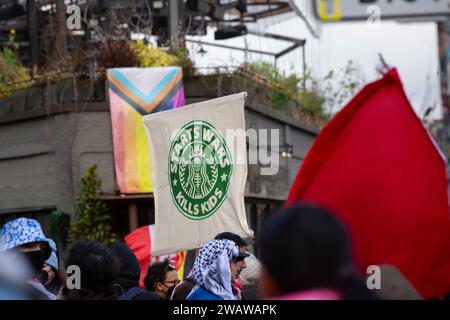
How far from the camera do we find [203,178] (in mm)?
10172

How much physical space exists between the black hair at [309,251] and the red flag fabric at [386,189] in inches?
68.0

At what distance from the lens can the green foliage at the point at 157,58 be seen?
18.5 m

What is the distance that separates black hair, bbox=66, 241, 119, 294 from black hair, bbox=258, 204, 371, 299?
7.44 feet

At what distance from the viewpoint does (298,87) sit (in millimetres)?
22047

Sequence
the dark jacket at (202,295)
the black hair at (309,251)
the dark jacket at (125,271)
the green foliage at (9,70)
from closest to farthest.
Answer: the black hair at (309,251), the dark jacket at (202,295), the dark jacket at (125,271), the green foliage at (9,70)

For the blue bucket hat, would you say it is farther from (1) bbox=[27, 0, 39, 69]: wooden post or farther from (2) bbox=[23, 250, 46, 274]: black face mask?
(1) bbox=[27, 0, 39, 69]: wooden post

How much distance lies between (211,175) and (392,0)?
19.7 feet

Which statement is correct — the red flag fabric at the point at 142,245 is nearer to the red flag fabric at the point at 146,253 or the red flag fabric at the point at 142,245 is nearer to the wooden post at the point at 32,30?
the red flag fabric at the point at 146,253

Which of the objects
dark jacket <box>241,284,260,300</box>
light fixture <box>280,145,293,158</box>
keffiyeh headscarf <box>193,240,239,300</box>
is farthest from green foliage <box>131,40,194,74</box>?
keffiyeh headscarf <box>193,240,239,300</box>

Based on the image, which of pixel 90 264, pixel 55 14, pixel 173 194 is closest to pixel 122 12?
pixel 55 14

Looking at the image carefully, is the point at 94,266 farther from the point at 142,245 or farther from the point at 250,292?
the point at 142,245

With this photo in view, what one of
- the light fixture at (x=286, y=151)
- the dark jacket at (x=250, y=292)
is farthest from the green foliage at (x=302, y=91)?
the dark jacket at (x=250, y=292)

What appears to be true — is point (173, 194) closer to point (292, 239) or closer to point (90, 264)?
point (90, 264)

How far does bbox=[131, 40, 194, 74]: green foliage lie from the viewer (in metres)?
18.5
